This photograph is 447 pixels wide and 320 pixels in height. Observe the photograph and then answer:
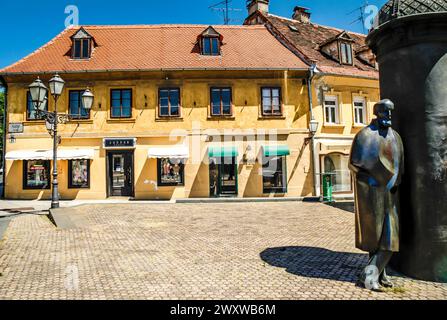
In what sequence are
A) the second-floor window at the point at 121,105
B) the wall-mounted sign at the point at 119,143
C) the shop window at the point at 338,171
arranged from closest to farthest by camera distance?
the wall-mounted sign at the point at 119,143, the second-floor window at the point at 121,105, the shop window at the point at 338,171

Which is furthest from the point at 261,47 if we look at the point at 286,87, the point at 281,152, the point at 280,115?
the point at 281,152

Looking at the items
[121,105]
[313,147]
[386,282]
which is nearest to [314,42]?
[313,147]

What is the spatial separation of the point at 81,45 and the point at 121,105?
4777 mm

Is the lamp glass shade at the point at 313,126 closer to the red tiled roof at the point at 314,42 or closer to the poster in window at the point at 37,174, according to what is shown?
the red tiled roof at the point at 314,42

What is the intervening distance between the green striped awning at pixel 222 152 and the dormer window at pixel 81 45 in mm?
9421

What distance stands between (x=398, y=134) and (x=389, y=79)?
97 centimetres

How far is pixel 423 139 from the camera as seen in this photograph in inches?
179

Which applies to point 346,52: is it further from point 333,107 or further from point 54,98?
point 54,98

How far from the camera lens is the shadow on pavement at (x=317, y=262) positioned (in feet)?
16.3

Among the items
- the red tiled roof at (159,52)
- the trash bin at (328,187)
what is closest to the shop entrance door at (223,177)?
the trash bin at (328,187)

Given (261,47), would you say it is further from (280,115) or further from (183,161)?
(183,161)

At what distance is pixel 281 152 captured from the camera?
17.9 m

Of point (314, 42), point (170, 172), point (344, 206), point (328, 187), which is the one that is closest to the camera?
point (344, 206)

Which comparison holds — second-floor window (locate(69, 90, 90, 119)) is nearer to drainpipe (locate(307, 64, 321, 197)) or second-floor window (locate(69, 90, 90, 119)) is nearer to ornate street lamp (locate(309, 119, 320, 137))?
ornate street lamp (locate(309, 119, 320, 137))
